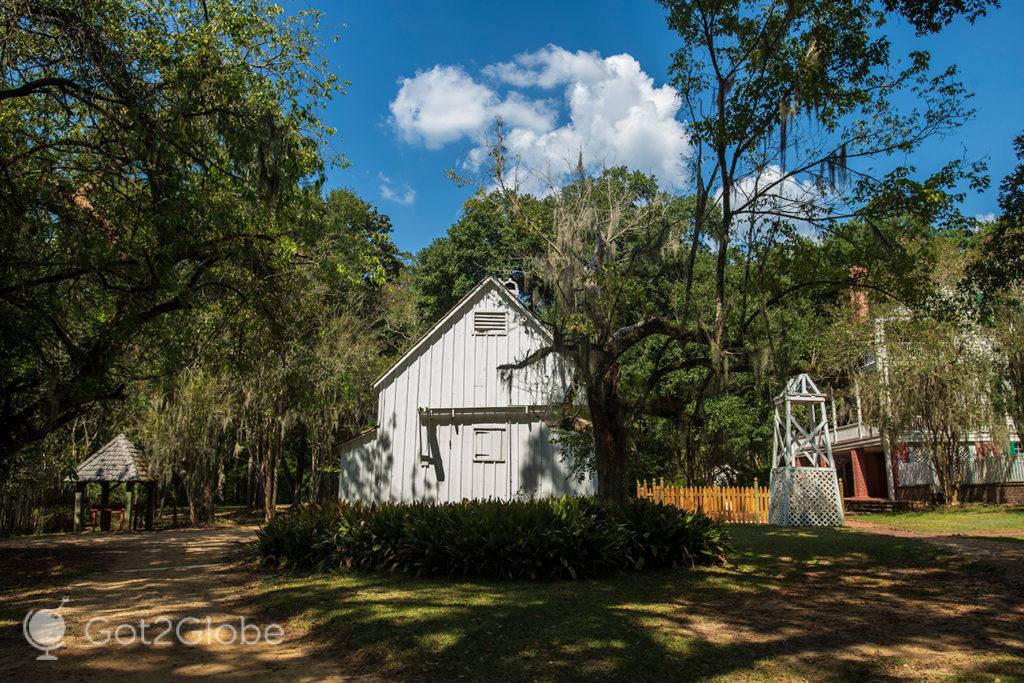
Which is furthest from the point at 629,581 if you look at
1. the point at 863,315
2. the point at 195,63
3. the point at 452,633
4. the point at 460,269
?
the point at 460,269

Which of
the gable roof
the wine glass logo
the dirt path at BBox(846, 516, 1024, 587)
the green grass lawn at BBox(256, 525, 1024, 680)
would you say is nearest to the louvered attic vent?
the gable roof

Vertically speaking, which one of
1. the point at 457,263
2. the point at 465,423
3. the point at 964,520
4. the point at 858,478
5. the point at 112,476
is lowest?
the point at 964,520

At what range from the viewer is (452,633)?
6785mm

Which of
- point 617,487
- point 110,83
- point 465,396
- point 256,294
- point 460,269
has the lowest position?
point 617,487

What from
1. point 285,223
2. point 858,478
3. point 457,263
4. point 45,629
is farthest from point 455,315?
point 858,478

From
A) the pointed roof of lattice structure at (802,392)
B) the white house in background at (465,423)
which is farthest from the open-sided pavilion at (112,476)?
the pointed roof of lattice structure at (802,392)

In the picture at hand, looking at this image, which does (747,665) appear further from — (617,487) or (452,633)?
(617,487)

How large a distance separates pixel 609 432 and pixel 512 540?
2698mm

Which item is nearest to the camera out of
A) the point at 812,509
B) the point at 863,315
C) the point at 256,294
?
the point at 256,294

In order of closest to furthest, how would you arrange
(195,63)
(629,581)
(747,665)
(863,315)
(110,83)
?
(747,665)
(110,83)
(629,581)
(195,63)
(863,315)

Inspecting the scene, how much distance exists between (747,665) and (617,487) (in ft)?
19.4

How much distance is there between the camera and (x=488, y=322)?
1930 cm

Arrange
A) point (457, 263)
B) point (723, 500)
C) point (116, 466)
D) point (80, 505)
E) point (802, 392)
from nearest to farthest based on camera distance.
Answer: point (802, 392)
point (723, 500)
point (116, 466)
point (80, 505)
point (457, 263)

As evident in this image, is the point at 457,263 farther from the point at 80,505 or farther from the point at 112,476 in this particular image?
the point at 80,505
